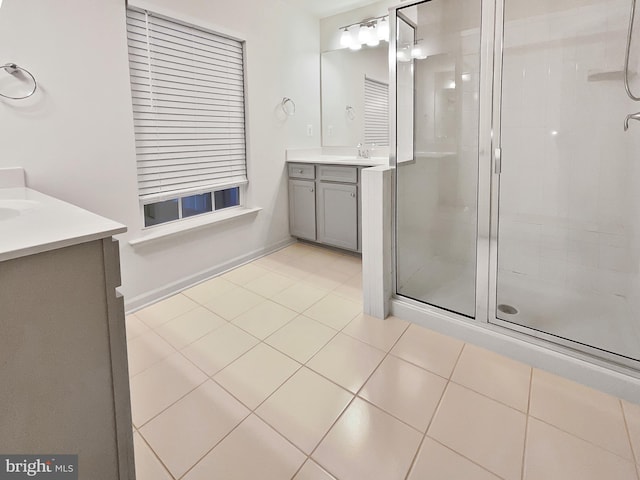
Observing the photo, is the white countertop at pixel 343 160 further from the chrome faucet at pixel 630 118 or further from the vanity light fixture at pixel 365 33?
the chrome faucet at pixel 630 118

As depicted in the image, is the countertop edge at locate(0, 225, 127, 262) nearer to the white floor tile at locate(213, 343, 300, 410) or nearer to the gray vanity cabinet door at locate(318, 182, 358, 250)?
the white floor tile at locate(213, 343, 300, 410)

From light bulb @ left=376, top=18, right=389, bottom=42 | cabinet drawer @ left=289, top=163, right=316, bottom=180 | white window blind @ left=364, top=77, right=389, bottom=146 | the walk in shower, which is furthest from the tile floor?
light bulb @ left=376, top=18, right=389, bottom=42

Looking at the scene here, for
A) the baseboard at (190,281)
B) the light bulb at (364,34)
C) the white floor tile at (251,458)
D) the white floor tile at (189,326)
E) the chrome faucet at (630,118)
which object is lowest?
the white floor tile at (251,458)

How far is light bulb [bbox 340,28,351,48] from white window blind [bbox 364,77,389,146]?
0.40 metres

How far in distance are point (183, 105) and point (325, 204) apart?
147 cm

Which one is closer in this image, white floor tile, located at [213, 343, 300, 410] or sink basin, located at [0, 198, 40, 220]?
sink basin, located at [0, 198, 40, 220]

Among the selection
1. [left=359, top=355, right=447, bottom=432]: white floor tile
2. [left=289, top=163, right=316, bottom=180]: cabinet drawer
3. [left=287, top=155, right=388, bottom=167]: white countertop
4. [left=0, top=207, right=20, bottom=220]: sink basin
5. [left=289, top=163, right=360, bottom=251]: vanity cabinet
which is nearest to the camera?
[left=0, top=207, right=20, bottom=220]: sink basin

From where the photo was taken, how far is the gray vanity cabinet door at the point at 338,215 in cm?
327

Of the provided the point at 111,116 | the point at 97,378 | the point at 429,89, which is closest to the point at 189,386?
the point at 97,378

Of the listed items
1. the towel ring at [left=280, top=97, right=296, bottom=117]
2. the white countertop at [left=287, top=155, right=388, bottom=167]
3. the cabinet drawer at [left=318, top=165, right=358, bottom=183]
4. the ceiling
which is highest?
the ceiling

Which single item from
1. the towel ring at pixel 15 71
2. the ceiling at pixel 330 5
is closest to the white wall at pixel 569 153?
the ceiling at pixel 330 5

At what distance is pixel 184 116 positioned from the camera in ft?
8.77

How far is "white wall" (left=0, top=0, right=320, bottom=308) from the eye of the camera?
72.6 inches

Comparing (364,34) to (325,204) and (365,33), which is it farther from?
(325,204)
